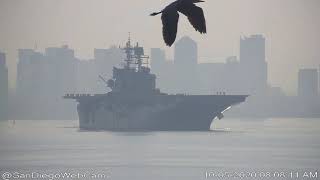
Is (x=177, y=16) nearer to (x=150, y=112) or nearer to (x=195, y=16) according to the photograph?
(x=195, y=16)

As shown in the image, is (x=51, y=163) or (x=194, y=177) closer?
(x=194, y=177)

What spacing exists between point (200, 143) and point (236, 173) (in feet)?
195

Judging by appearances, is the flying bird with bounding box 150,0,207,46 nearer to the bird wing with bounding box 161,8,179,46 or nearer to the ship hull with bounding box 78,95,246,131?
the bird wing with bounding box 161,8,179,46

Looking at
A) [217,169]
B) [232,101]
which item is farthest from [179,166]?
[232,101]

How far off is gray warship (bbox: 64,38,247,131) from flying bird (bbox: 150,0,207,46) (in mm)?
121122

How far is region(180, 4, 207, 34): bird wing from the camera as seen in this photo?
8.99ft

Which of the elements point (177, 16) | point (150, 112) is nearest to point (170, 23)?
point (177, 16)

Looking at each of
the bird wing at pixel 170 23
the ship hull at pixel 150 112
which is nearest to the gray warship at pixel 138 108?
the ship hull at pixel 150 112

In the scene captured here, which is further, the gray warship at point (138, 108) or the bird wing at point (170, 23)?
the gray warship at point (138, 108)

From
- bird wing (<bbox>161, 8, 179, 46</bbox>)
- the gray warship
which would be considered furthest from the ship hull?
bird wing (<bbox>161, 8, 179, 46</bbox>)

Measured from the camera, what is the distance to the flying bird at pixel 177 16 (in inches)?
108

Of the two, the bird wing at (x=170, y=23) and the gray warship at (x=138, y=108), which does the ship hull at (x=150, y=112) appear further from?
the bird wing at (x=170, y=23)

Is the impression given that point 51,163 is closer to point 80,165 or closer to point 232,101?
point 80,165

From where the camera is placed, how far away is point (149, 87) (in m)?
132
